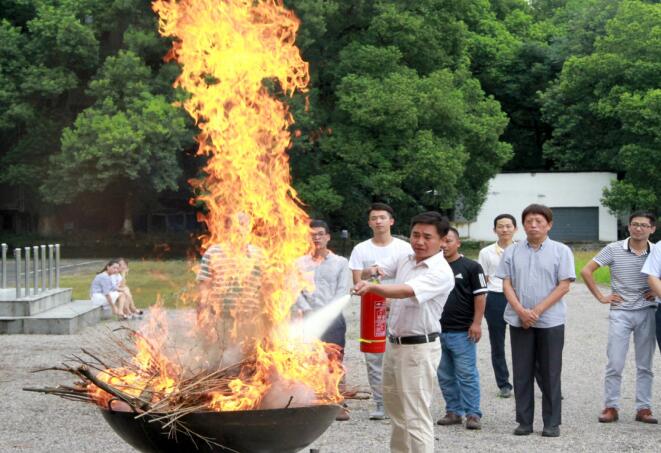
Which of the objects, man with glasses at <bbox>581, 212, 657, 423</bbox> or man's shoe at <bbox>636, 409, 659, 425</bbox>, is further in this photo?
man with glasses at <bbox>581, 212, 657, 423</bbox>

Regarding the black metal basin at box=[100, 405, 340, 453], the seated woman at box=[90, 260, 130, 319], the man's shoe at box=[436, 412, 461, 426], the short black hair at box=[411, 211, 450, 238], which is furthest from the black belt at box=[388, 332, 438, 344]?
the seated woman at box=[90, 260, 130, 319]

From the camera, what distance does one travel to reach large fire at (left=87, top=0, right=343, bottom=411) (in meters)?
6.03

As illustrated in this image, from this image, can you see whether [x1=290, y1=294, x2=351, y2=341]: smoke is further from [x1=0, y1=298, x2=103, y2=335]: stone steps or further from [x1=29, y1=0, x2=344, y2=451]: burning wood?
[x1=0, y1=298, x2=103, y2=335]: stone steps

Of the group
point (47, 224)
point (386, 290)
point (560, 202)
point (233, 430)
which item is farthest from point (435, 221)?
point (560, 202)

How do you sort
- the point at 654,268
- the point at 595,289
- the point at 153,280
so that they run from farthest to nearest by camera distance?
the point at 153,280, the point at 595,289, the point at 654,268

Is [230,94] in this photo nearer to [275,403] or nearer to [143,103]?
[275,403]

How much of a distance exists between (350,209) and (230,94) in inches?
1290

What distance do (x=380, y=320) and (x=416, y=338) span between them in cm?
77

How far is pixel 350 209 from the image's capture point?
131 ft

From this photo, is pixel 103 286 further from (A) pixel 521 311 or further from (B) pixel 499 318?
(A) pixel 521 311

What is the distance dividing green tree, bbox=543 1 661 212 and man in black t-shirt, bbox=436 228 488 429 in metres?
38.4

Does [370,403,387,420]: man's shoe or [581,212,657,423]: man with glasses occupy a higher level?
[581,212,657,423]: man with glasses

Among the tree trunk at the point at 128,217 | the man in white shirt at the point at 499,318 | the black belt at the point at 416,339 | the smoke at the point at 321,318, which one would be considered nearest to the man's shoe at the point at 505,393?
the man in white shirt at the point at 499,318

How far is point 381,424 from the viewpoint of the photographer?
8750 millimetres
